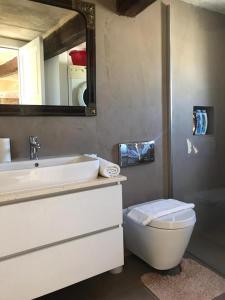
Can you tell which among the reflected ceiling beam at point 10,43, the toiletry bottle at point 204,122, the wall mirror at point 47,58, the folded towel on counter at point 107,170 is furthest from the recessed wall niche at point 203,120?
the reflected ceiling beam at point 10,43

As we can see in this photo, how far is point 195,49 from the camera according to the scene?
86.2 inches

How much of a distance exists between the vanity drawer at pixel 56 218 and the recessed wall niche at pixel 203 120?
4.02 feet

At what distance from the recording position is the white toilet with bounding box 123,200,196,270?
1544mm

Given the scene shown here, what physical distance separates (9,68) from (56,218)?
0.95 m

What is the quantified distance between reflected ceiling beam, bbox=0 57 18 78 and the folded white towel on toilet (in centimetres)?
122

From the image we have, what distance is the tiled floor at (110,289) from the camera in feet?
4.92

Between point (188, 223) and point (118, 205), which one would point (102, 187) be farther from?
point (188, 223)

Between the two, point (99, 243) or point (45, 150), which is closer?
point (99, 243)

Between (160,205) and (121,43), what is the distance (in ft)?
4.08

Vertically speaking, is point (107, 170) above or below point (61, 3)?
below

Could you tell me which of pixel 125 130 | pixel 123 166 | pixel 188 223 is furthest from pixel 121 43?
pixel 188 223

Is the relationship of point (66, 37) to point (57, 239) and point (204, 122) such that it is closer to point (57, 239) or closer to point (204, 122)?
point (57, 239)

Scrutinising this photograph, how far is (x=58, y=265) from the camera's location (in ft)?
4.23

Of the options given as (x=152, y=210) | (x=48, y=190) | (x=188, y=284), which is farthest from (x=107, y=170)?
(x=188, y=284)
